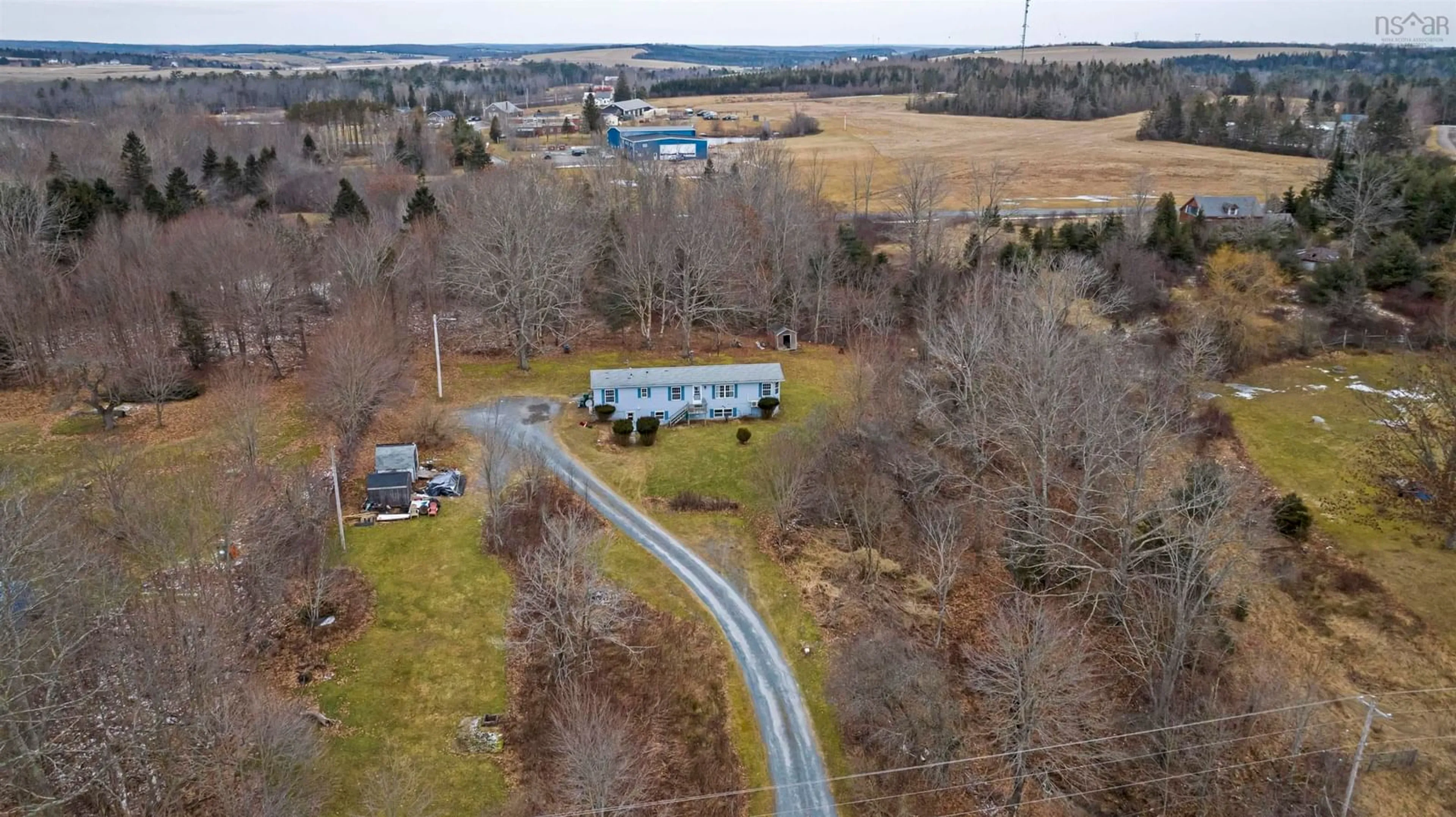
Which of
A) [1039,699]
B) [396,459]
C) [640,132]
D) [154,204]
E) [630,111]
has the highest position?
[630,111]

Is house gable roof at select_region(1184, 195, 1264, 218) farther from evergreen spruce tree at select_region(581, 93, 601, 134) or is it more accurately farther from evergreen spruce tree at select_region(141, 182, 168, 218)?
evergreen spruce tree at select_region(141, 182, 168, 218)

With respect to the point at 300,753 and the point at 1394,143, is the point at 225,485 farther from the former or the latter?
the point at 1394,143

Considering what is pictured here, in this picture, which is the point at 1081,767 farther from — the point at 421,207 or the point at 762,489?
the point at 421,207

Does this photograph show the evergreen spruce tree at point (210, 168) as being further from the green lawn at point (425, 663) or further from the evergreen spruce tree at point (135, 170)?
the green lawn at point (425, 663)

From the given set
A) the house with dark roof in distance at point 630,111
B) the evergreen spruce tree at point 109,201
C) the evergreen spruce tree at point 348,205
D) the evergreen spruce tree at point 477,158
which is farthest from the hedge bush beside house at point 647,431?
the house with dark roof in distance at point 630,111

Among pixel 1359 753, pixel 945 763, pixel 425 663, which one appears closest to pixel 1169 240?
pixel 1359 753

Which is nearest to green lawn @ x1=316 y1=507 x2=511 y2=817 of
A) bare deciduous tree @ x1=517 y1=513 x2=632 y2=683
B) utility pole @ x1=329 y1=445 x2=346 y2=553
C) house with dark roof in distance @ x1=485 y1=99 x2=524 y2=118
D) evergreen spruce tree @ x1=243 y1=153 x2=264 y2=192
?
utility pole @ x1=329 y1=445 x2=346 y2=553

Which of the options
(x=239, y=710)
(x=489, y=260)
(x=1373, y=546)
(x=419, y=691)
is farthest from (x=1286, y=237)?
(x=239, y=710)
